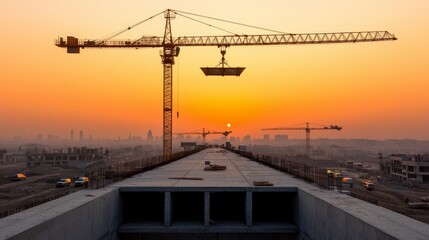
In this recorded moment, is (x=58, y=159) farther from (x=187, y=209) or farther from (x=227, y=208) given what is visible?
(x=227, y=208)

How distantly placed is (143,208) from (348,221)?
42.8ft

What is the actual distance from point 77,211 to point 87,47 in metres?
74.4

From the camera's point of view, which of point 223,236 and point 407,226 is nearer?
point 407,226

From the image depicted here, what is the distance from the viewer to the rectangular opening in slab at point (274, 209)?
1853 cm

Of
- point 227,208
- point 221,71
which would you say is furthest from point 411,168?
point 227,208

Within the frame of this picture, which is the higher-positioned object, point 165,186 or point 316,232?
point 165,186

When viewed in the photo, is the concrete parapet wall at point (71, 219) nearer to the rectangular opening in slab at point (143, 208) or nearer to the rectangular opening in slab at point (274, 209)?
the rectangular opening in slab at point (143, 208)

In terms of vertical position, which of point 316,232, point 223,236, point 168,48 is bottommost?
point 223,236

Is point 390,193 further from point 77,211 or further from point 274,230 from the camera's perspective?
point 77,211

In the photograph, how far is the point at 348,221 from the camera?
36.8 ft

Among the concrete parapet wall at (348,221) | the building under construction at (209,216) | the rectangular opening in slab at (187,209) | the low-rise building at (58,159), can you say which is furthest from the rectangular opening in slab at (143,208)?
the low-rise building at (58,159)

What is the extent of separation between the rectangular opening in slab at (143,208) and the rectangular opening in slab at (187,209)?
0.88m

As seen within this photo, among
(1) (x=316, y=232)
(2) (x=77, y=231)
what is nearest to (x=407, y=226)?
(1) (x=316, y=232)

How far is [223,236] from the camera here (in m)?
17.2
